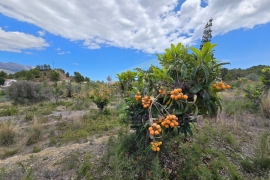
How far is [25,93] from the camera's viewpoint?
967cm

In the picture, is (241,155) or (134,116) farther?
(241,155)

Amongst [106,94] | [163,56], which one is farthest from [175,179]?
[106,94]

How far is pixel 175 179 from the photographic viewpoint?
1719mm

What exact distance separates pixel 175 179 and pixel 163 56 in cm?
140

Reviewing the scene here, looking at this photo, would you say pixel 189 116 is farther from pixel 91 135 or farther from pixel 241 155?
pixel 91 135

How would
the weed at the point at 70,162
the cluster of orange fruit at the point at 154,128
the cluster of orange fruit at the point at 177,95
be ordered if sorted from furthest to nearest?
the weed at the point at 70,162, the cluster of orange fruit at the point at 177,95, the cluster of orange fruit at the point at 154,128

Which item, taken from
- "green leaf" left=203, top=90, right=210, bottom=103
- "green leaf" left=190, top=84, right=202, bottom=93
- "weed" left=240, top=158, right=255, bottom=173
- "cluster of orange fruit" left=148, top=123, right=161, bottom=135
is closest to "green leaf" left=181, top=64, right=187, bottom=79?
"green leaf" left=190, top=84, right=202, bottom=93

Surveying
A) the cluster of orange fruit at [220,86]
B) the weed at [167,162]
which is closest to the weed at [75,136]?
the weed at [167,162]

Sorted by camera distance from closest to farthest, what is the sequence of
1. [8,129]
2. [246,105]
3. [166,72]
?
[166,72]
[8,129]
[246,105]

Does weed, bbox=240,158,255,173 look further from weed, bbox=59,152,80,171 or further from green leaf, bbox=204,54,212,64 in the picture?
weed, bbox=59,152,80,171

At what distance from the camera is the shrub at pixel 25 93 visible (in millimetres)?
9492

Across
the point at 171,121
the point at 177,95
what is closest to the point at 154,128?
the point at 171,121

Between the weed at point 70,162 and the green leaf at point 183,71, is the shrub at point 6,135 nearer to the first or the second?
the weed at point 70,162

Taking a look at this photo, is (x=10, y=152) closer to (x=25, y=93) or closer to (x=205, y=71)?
(x=205, y=71)
